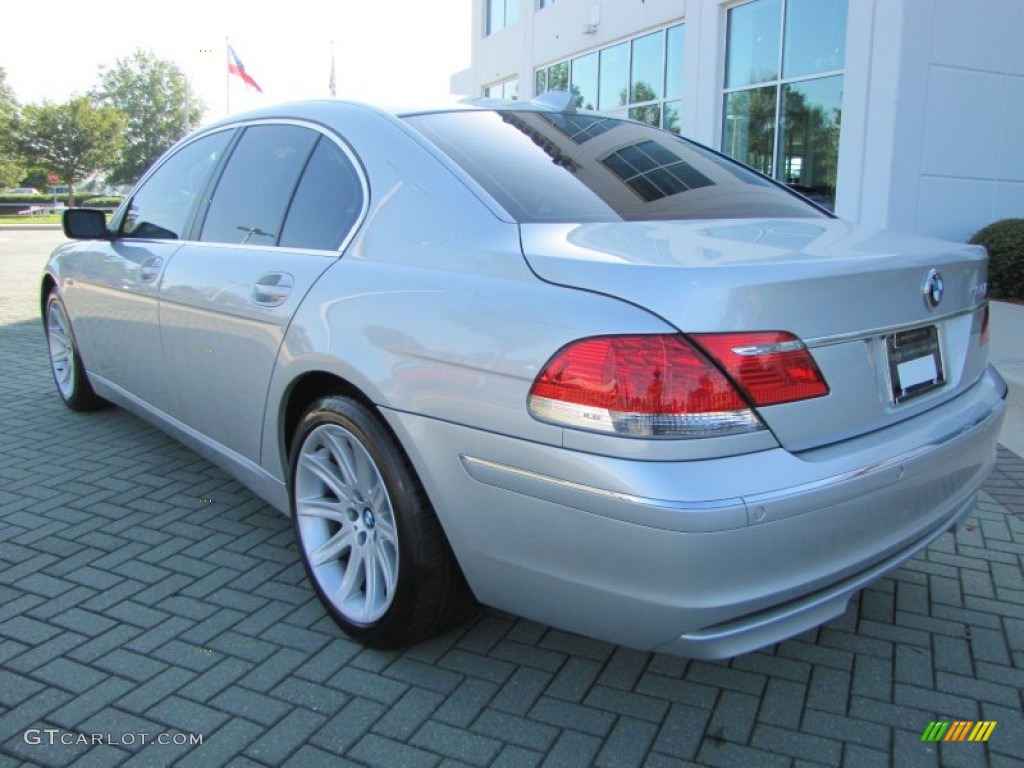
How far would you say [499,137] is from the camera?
9.13 ft

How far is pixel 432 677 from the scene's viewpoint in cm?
248

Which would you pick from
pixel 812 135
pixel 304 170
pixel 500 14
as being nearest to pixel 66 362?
pixel 304 170

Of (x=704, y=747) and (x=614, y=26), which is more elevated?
(x=614, y=26)

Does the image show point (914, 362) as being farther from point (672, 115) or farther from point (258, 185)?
point (672, 115)

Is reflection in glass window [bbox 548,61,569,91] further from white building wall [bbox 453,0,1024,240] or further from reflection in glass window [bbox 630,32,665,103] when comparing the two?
white building wall [bbox 453,0,1024,240]

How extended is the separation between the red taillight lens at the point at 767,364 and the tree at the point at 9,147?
58966 mm

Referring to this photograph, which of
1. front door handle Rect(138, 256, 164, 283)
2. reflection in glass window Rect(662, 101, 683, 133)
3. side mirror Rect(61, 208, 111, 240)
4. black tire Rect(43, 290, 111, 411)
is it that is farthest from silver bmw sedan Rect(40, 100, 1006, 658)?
reflection in glass window Rect(662, 101, 683, 133)

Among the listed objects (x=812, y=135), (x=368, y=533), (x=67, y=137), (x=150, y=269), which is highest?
(x=67, y=137)

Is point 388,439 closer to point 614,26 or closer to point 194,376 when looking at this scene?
point 194,376

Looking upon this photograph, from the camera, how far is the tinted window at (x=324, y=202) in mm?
2756

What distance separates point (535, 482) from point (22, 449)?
379cm

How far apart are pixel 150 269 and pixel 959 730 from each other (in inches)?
137

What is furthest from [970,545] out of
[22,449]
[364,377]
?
[22,449]

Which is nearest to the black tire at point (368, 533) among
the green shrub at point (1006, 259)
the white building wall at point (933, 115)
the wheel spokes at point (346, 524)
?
the wheel spokes at point (346, 524)
